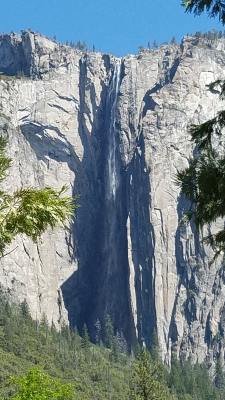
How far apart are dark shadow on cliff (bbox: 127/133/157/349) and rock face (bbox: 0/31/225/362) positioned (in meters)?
0.21

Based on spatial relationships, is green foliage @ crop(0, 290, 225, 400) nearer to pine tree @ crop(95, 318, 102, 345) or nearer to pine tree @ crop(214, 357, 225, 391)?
pine tree @ crop(214, 357, 225, 391)

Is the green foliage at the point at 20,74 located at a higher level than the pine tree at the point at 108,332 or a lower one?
higher

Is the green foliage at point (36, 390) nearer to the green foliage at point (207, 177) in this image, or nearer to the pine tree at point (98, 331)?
the green foliage at point (207, 177)

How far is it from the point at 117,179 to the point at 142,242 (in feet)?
58.7

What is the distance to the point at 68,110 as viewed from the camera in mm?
132000

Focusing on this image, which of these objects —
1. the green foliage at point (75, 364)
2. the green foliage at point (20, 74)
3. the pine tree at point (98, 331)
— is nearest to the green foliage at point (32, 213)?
the green foliage at point (75, 364)

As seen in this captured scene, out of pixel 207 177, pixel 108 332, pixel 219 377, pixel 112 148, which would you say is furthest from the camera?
pixel 112 148

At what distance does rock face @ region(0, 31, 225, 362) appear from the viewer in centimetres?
11644

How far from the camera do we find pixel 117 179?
434ft

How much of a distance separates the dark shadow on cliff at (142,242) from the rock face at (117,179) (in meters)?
0.21

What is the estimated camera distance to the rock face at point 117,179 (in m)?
116

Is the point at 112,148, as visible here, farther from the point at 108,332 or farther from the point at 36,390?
the point at 36,390

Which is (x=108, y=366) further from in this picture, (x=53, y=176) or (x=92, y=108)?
(x=92, y=108)

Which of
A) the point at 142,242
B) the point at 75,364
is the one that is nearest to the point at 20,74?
Answer: the point at 142,242
